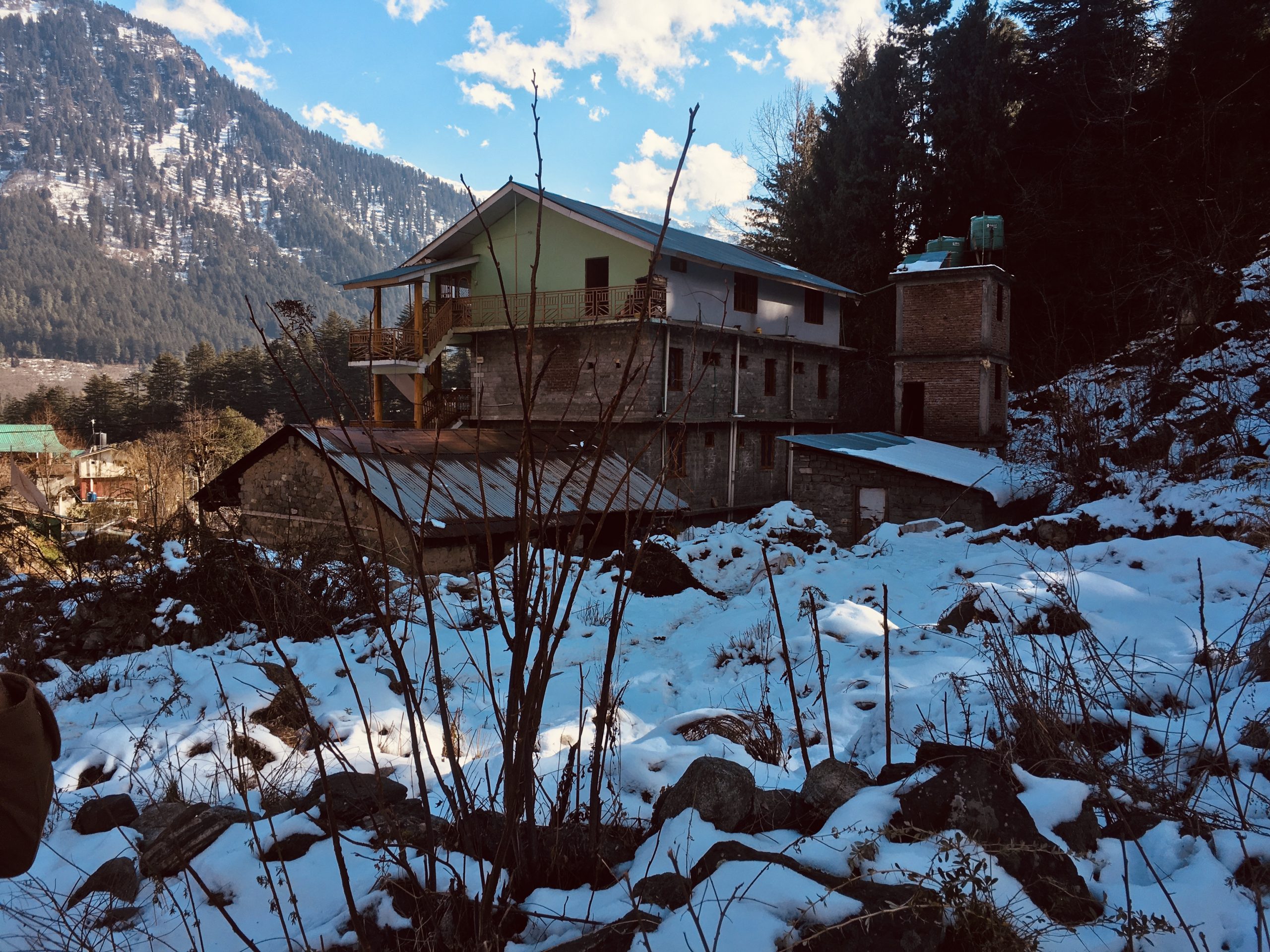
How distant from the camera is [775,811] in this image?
3.34 m

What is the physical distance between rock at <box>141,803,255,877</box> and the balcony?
760 inches

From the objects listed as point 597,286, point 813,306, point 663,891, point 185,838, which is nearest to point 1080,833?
point 663,891

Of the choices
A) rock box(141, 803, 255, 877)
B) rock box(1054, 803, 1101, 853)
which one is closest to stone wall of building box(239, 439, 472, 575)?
rock box(141, 803, 255, 877)

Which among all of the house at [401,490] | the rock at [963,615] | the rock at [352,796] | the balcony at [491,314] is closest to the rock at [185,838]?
the rock at [352,796]

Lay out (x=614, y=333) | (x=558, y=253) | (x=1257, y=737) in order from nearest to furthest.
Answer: (x=1257, y=737), (x=614, y=333), (x=558, y=253)

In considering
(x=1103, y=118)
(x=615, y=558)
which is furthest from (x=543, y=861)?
(x=1103, y=118)

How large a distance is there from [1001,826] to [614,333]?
845 inches

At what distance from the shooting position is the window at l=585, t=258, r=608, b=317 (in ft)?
76.3

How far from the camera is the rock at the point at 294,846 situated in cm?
324

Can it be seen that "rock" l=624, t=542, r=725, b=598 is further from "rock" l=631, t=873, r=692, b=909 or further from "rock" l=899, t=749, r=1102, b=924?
"rock" l=631, t=873, r=692, b=909

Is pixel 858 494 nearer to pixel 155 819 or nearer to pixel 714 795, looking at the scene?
pixel 714 795

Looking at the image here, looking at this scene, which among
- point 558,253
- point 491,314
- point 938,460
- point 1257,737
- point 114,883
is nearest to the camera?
point 114,883

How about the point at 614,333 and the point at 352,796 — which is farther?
the point at 614,333

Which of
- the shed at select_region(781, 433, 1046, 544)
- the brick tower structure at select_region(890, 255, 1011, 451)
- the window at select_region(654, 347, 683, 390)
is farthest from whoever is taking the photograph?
the brick tower structure at select_region(890, 255, 1011, 451)
